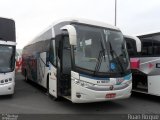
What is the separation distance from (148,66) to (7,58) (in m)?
6.49

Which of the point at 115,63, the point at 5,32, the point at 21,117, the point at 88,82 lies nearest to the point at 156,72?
the point at 115,63

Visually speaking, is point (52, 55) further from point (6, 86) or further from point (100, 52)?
point (100, 52)

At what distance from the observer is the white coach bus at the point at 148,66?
1158 centimetres

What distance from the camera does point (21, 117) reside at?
884 centimetres

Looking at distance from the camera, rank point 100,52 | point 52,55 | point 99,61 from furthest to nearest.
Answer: point 52,55, point 100,52, point 99,61

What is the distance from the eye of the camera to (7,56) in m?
12.7

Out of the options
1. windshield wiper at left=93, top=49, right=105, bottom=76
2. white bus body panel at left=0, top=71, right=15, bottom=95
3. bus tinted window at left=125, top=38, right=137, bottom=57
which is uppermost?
bus tinted window at left=125, top=38, right=137, bottom=57

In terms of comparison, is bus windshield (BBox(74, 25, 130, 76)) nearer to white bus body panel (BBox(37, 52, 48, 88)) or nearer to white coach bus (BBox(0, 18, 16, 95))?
white bus body panel (BBox(37, 52, 48, 88))

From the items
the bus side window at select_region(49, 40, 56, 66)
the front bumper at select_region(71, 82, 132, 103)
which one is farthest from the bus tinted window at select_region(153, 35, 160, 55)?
the bus side window at select_region(49, 40, 56, 66)

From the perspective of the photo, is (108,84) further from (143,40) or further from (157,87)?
(143,40)

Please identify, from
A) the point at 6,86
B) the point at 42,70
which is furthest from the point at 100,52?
the point at 42,70

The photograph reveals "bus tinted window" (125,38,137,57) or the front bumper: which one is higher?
"bus tinted window" (125,38,137,57)

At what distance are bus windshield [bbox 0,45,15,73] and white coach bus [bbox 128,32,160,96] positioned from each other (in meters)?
5.77

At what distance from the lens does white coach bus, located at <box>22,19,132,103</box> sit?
926 cm
